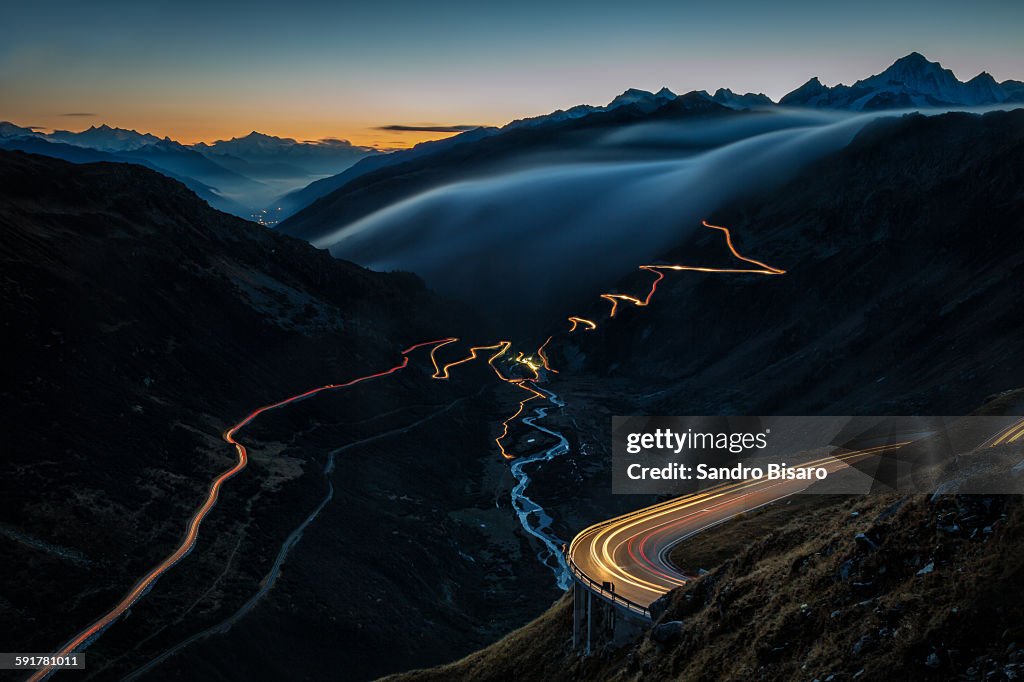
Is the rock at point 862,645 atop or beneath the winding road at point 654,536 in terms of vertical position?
atop

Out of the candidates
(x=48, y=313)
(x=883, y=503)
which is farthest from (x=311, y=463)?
(x=883, y=503)

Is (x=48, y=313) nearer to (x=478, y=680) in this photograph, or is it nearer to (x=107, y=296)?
(x=107, y=296)

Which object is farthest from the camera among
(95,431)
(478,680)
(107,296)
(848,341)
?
(848,341)

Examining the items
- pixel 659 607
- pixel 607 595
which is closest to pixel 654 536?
pixel 607 595

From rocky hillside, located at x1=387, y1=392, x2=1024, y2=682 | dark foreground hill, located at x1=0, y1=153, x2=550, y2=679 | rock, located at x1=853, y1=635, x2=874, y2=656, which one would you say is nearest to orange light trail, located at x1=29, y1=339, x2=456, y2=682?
dark foreground hill, located at x1=0, y1=153, x2=550, y2=679

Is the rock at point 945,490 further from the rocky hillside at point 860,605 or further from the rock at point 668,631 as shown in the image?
the rock at point 668,631

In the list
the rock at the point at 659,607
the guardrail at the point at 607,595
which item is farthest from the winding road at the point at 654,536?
the rock at the point at 659,607

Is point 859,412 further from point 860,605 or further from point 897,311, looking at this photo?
point 860,605
